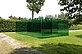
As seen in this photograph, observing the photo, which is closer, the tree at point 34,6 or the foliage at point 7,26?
the foliage at point 7,26

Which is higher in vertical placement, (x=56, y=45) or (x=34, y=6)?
(x=34, y=6)

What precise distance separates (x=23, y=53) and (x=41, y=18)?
27.7ft

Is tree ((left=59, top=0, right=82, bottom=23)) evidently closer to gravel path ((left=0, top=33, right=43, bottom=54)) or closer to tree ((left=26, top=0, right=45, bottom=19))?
gravel path ((left=0, top=33, right=43, bottom=54))

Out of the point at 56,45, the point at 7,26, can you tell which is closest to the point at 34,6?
the point at 7,26

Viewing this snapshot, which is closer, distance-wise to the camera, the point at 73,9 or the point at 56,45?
the point at 73,9

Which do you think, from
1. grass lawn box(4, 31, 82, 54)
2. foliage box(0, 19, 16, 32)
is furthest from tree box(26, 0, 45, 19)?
grass lawn box(4, 31, 82, 54)

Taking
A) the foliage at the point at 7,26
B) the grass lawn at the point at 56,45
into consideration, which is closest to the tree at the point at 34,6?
the foliage at the point at 7,26

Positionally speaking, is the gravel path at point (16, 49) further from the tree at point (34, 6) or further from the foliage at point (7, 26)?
the tree at point (34, 6)

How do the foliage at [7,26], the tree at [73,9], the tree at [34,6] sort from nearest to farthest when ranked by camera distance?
the tree at [73,9] < the foliage at [7,26] < the tree at [34,6]

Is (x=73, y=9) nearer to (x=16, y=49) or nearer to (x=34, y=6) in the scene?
(x=16, y=49)

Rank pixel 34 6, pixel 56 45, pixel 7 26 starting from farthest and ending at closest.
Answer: pixel 34 6 < pixel 7 26 < pixel 56 45

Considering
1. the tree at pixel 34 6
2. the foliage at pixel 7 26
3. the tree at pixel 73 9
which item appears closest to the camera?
the tree at pixel 73 9

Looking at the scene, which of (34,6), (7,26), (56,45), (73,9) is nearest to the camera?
(73,9)

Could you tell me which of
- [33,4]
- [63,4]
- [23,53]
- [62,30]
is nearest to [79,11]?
[63,4]
